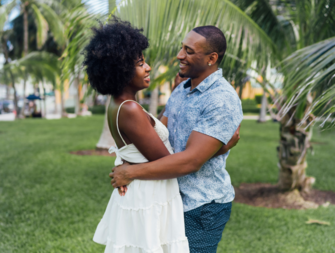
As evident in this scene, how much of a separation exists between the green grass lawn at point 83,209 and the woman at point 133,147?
90.2 inches

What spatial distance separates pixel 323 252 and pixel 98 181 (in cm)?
419

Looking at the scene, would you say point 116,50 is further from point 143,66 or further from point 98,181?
point 98,181

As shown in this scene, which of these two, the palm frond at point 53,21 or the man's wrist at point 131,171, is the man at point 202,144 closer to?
the man's wrist at point 131,171

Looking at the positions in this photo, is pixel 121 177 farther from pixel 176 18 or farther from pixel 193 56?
pixel 176 18

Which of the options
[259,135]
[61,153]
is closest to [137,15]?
[61,153]

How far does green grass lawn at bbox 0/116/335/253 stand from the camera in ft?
13.0

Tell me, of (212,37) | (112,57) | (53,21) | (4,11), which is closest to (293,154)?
(212,37)

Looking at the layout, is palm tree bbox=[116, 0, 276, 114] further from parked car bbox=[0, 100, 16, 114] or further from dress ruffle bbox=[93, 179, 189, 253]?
parked car bbox=[0, 100, 16, 114]

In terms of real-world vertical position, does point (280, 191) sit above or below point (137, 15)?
below

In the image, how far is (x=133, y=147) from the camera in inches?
69.1

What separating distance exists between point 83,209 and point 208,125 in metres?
3.93

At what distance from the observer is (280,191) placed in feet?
18.7

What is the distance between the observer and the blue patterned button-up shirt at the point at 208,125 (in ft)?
5.42

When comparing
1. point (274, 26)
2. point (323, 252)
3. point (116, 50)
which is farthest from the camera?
point (274, 26)
